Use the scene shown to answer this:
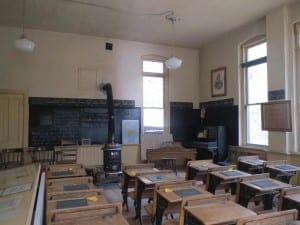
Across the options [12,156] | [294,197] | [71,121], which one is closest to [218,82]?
[71,121]

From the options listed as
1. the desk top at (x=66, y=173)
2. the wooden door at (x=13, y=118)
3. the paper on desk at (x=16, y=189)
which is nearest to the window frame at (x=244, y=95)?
the desk top at (x=66, y=173)

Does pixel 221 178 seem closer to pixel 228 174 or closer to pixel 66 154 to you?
pixel 228 174

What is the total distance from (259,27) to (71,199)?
19.0 ft

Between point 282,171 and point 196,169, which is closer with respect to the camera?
point 282,171

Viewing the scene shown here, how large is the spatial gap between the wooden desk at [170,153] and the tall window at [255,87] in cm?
156

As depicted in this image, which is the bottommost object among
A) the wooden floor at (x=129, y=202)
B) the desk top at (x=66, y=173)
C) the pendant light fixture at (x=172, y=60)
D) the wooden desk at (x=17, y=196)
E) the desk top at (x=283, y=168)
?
the wooden floor at (x=129, y=202)

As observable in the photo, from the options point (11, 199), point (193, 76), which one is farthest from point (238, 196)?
point (193, 76)

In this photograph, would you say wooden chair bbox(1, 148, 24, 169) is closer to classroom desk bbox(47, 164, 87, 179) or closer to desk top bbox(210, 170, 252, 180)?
classroom desk bbox(47, 164, 87, 179)

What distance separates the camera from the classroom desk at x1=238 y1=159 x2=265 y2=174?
436 cm

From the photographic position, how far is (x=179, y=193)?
8.43 ft

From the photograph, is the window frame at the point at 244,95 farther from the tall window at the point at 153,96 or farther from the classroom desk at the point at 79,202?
the classroom desk at the point at 79,202

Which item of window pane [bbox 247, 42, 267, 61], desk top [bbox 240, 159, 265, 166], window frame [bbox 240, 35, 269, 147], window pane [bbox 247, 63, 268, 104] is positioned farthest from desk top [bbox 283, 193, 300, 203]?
window pane [bbox 247, 42, 267, 61]

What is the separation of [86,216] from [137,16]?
491 centimetres

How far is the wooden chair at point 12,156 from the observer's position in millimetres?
6051
